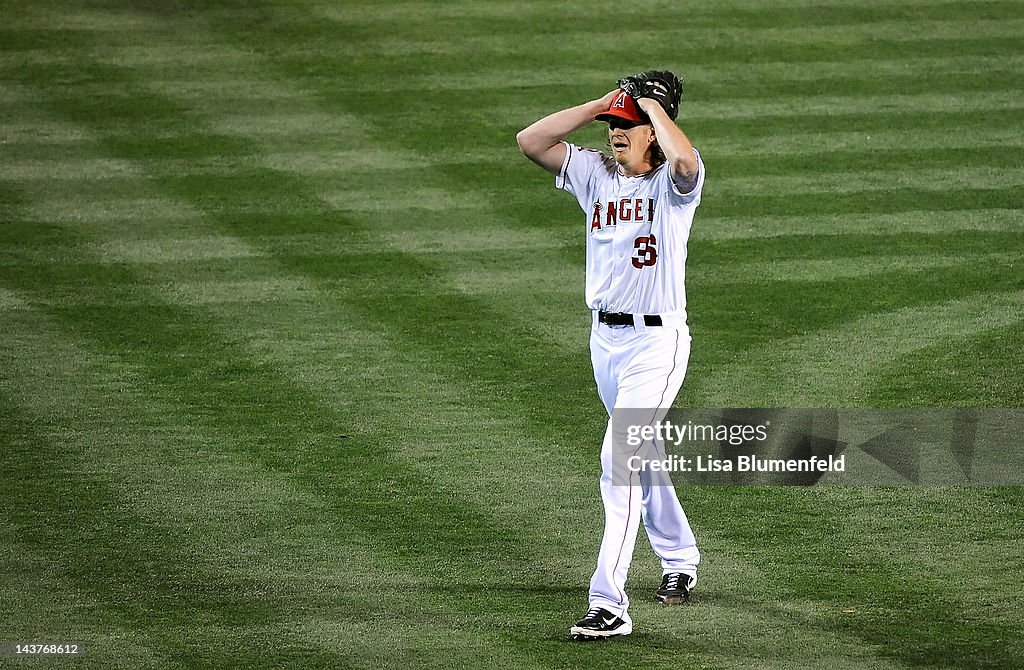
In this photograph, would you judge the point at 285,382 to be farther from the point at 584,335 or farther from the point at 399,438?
the point at 584,335

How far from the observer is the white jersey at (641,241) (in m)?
5.69

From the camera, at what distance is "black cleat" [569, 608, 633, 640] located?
5551 millimetres

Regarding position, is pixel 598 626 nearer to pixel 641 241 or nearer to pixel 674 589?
pixel 674 589

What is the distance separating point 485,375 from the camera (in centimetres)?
842

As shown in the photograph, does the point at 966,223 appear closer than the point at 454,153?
Yes

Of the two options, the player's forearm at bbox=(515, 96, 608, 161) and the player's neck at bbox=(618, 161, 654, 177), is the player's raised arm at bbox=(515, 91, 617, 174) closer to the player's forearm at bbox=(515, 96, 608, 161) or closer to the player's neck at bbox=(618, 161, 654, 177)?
the player's forearm at bbox=(515, 96, 608, 161)

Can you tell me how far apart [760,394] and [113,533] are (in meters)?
3.59

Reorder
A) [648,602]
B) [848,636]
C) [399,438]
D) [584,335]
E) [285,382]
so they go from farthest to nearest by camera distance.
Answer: [584,335] → [285,382] → [399,438] → [648,602] → [848,636]

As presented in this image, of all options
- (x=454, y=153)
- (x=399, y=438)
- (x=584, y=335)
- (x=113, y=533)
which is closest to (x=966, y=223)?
(x=584, y=335)

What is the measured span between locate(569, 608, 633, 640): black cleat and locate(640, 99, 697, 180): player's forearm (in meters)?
1.71

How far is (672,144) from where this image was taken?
5438 millimetres

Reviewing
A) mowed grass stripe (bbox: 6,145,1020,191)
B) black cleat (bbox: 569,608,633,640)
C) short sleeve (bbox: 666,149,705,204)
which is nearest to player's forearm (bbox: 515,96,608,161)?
short sleeve (bbox: 666,149,705,204)

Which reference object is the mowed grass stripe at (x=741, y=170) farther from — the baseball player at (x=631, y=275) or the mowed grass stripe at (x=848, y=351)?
the baseball player at (x=631, y=275)

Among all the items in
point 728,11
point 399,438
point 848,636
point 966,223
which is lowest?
point 848,636
